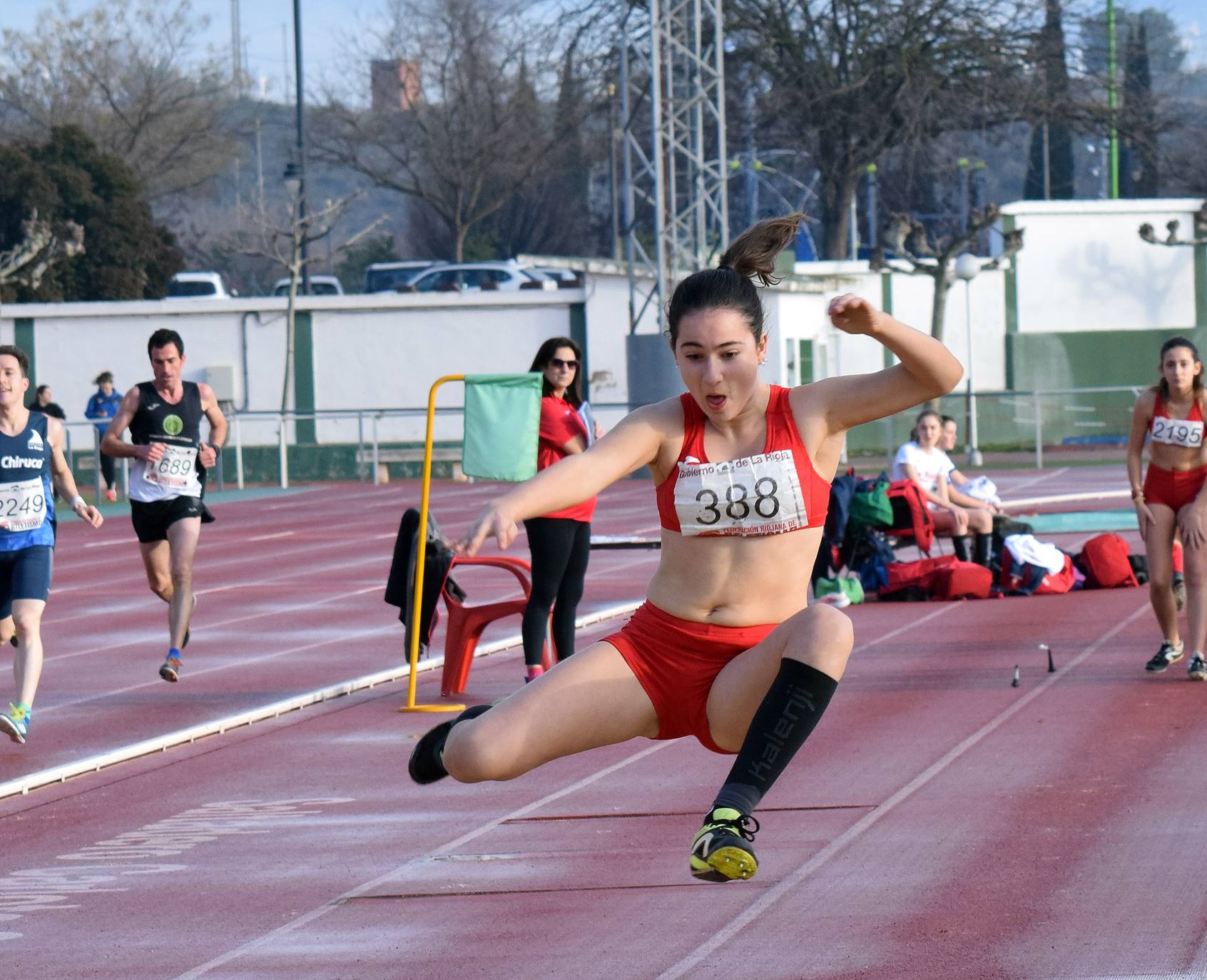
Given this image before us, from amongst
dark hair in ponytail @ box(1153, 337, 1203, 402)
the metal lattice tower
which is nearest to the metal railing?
the metal lattice tower

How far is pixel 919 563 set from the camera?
1489cm

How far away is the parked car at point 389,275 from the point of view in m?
46.3

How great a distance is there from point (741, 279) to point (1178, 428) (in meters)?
5.85

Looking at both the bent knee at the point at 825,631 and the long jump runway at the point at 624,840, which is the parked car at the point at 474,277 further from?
the bent knee at the point at 825,631

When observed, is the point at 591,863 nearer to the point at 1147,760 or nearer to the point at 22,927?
the point at 22,927

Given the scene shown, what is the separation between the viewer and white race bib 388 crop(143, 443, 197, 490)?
34.6 feet

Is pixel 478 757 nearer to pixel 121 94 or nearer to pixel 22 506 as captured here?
pixel 22 506

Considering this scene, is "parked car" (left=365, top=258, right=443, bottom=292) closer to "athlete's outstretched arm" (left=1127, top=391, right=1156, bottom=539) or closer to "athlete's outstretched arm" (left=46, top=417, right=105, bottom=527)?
"athlete's outstretched arm" (left=46, top=417, right=105, bottom=527)

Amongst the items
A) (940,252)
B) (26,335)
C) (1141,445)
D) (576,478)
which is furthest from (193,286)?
(576,478)

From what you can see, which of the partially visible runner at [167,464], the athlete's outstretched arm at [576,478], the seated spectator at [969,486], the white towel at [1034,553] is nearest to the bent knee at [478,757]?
the athlete's outstretched arm at [576,478]

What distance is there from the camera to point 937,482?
1502cm

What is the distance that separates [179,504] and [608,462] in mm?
6570

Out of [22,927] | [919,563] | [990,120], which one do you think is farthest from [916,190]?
[22,927]

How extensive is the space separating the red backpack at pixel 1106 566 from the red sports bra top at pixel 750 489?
35.0 ft
